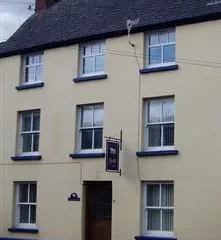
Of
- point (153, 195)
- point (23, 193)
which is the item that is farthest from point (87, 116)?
point (23, 193)

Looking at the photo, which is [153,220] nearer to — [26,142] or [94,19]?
[26,142]

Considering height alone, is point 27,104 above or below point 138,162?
above

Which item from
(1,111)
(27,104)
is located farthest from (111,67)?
(1,111)

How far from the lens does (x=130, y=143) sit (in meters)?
20.5

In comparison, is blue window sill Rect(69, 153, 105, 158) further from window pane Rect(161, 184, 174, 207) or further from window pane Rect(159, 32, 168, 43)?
window pane Rect(159, 32, 168, 43)

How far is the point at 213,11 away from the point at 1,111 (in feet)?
31.1

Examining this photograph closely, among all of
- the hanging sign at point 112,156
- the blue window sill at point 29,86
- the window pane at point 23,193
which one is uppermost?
the blue window sill at point 29,86

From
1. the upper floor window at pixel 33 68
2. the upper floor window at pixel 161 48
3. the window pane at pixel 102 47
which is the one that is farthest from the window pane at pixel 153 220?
the upper floor window at pixel 33 68

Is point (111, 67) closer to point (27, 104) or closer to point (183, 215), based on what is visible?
point (27, 104)

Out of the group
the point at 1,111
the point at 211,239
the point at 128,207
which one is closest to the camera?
the point at 211,239

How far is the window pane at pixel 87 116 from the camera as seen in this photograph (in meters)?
21.9

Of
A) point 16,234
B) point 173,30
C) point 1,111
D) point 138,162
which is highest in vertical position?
point 173,30

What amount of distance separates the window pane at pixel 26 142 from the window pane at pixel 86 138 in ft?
8.12

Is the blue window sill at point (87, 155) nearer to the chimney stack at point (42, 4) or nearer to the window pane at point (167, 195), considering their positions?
the window pane at point (167, 195)
